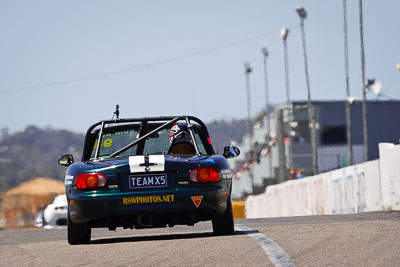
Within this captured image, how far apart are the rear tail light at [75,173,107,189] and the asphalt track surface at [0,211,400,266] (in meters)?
0.61

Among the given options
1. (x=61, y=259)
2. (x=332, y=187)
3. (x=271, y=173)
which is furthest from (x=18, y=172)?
(x=61, y=259)

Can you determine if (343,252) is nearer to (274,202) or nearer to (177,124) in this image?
(177,124)

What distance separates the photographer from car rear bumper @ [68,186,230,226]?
462 inches

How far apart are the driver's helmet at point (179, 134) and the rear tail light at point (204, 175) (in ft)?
3.45

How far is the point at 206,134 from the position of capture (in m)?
13.2

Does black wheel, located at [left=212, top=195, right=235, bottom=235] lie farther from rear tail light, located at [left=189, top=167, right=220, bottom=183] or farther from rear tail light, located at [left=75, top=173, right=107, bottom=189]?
rear tail light, located at [left=75, top=173, right=107, bottom=189]

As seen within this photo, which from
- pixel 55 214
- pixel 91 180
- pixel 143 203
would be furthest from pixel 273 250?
pixel 55 214

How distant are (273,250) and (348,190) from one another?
1864cm

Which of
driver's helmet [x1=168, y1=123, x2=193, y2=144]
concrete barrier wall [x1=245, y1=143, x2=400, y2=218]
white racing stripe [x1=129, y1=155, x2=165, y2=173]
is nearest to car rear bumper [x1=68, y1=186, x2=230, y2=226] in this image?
white racing stripe [x1=129, y1=155, x2=165, y2=173]

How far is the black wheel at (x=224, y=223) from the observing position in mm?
12242

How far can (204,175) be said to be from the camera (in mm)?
11875

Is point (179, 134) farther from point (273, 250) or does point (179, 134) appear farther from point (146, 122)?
point (273, 250)

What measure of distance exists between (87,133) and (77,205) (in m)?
1.58

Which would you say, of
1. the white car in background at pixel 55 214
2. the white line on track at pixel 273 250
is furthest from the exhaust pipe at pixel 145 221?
the white car in background at pixel 55 214
